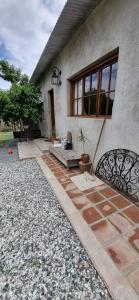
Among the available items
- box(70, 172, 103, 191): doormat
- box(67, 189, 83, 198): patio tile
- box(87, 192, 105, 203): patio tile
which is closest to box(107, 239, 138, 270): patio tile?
box(87, 192, 105, 203): patio tile

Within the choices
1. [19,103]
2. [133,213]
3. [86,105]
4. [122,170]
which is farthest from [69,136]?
[19,103]

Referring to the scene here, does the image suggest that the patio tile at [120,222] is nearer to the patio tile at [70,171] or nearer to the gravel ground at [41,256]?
the gravel ground at [41,256]

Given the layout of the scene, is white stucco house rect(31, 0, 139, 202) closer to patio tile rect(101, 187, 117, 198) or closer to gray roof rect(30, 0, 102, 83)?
gray roof rect(30, 0, 102, 83)

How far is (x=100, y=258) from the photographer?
1.23m

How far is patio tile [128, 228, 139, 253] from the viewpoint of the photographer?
4.36 feet

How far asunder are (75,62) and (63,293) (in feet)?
12.7

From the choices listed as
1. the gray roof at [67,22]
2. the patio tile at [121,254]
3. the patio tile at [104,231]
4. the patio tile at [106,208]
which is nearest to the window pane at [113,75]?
the gray roof at [67,22]

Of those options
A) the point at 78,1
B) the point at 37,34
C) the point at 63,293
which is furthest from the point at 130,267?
the point at 37,34

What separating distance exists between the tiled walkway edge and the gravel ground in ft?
0.17

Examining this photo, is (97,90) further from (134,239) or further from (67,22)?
(134,239)

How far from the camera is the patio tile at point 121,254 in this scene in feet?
3.88

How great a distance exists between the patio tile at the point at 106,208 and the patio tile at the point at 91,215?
0.09 m

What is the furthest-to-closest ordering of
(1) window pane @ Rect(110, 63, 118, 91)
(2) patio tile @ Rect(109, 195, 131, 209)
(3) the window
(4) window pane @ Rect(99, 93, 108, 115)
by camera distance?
(4) window pane @ Rect(99, 93, 108, 115) < (3) the window < (1) window pane @ Rect(110, 63, 118, 91) < (2) patio tile @ Rect(109, 195, 131, 209)

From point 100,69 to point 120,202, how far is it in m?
2.44
